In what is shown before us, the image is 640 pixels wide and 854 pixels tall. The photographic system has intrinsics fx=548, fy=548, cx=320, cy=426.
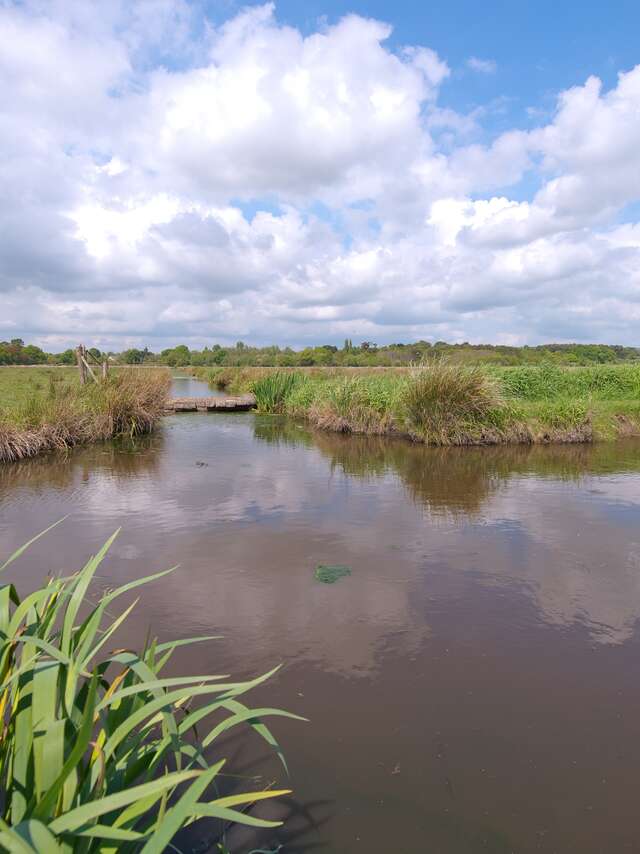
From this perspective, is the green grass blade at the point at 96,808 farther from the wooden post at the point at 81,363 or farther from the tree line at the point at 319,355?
the tree line at the point at 319,355

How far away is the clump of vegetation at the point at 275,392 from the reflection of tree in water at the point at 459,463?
6.14 metres

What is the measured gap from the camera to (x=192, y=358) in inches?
2635

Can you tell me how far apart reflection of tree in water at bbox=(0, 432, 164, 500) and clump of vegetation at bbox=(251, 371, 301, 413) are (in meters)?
8.41

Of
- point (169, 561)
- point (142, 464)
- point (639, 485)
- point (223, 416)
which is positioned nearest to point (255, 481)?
point (142, 464)

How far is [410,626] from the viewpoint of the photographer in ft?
12.9

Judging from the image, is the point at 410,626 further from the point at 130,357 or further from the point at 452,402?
the point at 130,357

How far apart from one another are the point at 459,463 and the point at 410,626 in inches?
271

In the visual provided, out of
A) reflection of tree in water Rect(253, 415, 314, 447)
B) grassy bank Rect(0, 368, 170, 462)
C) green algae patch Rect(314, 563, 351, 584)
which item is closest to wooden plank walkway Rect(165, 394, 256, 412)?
reflection of tree in water Rect(253, 415, 314, 447)

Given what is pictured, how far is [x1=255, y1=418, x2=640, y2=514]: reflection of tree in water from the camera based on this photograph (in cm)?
813

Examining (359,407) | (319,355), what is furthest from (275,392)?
(319,355)

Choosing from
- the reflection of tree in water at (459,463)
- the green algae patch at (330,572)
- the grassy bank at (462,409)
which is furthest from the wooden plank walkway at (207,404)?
the green algae patch at (330,572)

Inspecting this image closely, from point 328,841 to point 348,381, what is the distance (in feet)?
45.2

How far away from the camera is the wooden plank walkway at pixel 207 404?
1953cm

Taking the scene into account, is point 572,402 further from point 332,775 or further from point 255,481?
point 332,775
